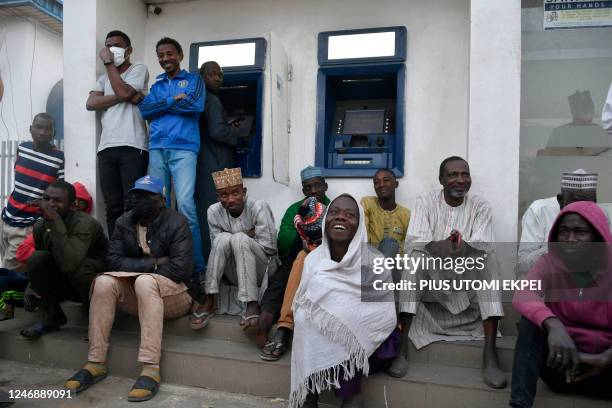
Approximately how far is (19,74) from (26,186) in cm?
411

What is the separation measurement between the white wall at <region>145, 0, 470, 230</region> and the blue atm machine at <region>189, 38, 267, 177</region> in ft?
0.40

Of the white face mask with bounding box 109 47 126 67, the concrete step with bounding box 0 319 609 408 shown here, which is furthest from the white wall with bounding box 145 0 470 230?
the concrete step with bounding box 0 319 609 408

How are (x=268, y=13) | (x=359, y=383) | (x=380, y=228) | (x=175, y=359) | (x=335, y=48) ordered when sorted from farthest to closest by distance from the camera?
(x=268, y=13) < (x=335, y=48) < (x=380, y=228) < (x=175, y=359) < (x=359, y=383)

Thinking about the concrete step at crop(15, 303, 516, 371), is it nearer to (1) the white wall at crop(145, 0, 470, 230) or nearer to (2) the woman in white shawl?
(2) the woman in white shawl

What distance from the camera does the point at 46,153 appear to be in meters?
4.66

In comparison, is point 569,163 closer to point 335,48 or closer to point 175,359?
point 335,48

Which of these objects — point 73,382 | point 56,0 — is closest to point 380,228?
point 73,382

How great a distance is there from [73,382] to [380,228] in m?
2.51

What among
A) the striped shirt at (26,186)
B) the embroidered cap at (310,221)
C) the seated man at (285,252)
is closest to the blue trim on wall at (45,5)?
the striped shirt at (26,186)

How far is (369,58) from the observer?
4621 millimetres

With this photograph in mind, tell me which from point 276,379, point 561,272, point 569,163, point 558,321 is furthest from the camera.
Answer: point 569,163

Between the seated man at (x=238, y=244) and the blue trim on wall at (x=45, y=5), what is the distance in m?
5.36

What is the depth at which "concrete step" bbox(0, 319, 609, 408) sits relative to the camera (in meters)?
2.70

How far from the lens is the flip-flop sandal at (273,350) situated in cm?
311
